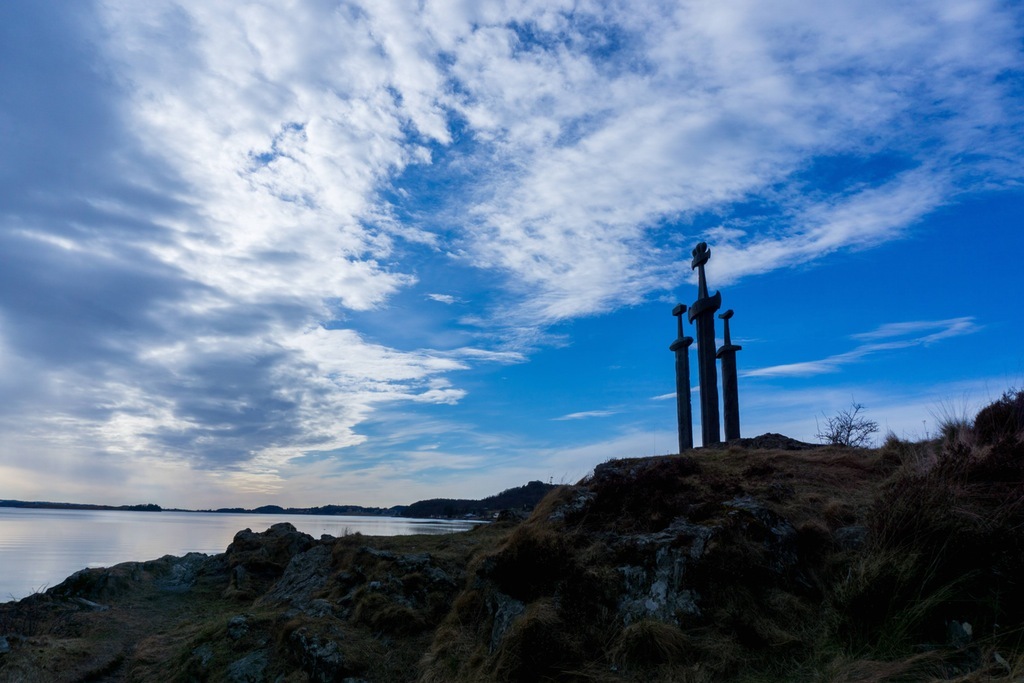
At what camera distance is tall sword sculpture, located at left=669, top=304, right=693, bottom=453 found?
838 inches

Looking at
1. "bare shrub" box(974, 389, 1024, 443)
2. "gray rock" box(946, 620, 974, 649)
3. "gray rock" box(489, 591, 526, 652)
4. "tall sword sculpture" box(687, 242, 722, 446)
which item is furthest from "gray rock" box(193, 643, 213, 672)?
"tall sword sculpture" box(687, 242, 722, 446)

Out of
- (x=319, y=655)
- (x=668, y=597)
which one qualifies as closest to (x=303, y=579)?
(x=319, y=655)

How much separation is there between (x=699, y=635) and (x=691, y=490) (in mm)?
3141

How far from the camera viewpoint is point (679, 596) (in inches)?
301

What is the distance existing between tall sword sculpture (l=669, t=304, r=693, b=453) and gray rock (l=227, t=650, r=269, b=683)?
1504 cm

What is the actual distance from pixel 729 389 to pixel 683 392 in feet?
5.39

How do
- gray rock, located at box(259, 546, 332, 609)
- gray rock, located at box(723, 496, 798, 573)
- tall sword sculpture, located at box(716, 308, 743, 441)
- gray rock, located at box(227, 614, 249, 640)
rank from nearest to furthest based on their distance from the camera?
gray rock, located at box(723, 496, 798, 573) < gray rock, located at box(227, 614, 249, 640) < gray rock, located at box(259, 546, 332, 609) < tall sword sculpture, located at box(716, 308, 743, 441)

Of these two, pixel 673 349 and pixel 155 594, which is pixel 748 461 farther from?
pixel 155 594

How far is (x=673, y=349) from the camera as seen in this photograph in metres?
22.5

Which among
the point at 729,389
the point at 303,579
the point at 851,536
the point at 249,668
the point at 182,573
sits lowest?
the point at 249,668

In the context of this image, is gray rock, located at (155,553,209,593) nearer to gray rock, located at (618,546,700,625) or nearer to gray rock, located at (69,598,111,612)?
gray rock, located at (69,598,111,612)

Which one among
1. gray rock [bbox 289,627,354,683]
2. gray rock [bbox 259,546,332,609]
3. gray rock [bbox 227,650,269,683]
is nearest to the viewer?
gray rock [bbox 289,627,354,683]

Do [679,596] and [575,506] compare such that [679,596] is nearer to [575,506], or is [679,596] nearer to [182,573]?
[575,506]

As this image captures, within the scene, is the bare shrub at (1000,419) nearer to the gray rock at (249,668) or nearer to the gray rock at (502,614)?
the gray rock at (502,614)
